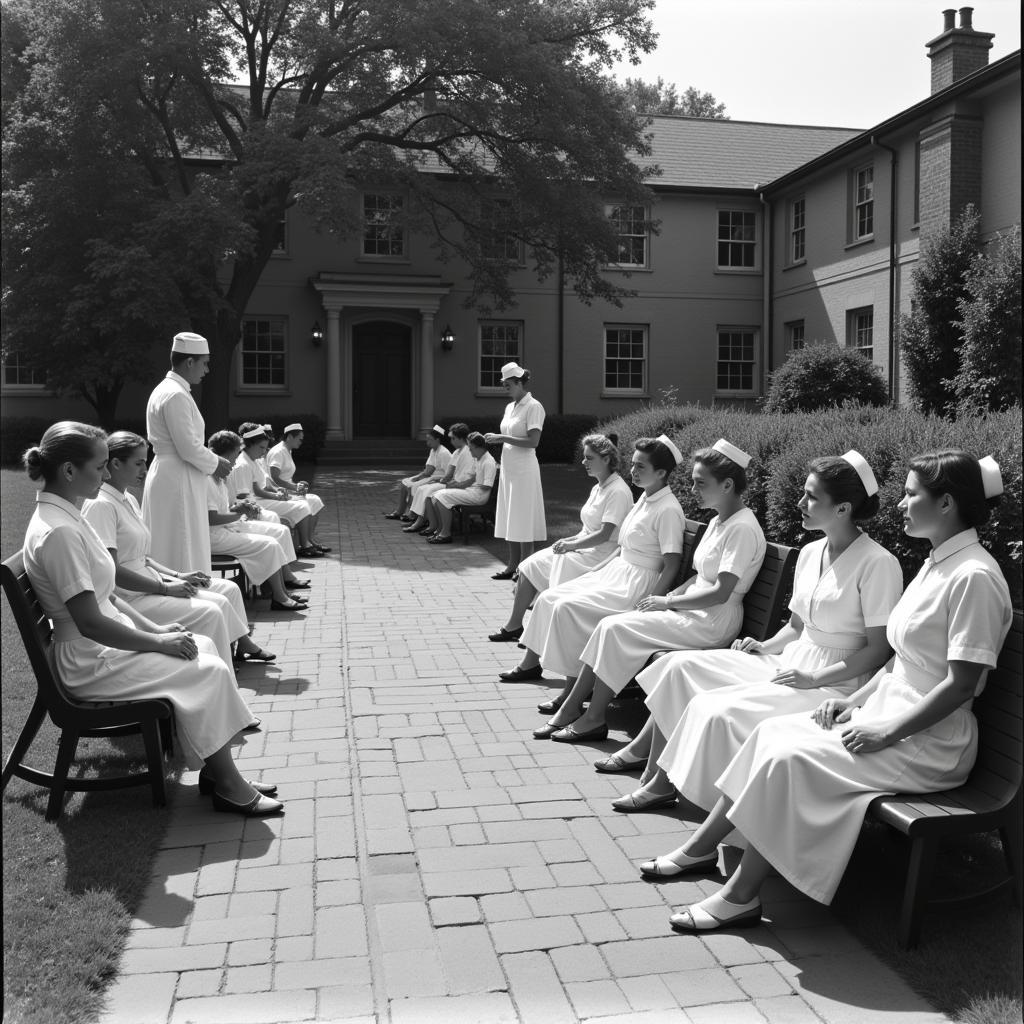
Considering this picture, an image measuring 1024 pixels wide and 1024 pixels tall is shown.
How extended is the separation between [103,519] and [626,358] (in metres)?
27.2

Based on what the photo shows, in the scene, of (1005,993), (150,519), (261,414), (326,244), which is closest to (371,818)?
(1005,993)

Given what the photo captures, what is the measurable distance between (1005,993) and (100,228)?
2388 cm

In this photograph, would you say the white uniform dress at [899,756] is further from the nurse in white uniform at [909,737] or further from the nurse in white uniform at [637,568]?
the nurse in white uniform at [637,568]

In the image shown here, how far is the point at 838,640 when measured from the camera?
14.7ft

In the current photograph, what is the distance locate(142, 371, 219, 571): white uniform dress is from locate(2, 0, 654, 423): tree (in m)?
14.3

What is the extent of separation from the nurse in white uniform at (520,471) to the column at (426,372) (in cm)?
1827

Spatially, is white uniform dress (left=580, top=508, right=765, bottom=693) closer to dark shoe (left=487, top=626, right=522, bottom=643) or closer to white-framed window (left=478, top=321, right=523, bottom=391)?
dark shoe (left=487, top=626, right=522, bottom=643)

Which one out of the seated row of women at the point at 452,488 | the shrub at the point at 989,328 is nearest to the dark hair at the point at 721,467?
the seated row of women at the point at 452,488

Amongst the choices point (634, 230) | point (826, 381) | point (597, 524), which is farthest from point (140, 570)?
point (634, 230)

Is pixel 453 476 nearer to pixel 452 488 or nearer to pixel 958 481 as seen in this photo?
pixel 452 488

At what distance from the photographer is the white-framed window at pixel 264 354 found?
98.9ft

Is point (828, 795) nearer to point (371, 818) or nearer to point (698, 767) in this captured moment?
point (698, 767)

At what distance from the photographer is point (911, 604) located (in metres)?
3.86

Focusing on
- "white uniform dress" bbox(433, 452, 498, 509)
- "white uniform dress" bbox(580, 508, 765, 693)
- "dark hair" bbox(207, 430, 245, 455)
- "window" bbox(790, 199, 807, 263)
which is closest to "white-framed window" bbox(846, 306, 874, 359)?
"window" bbox(790, 199, 807, 263)
